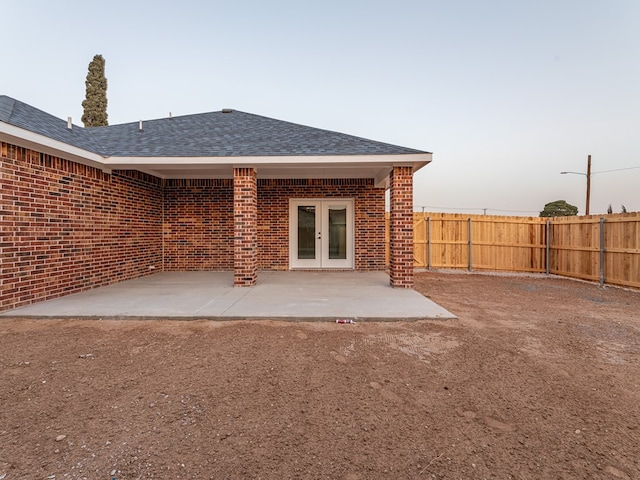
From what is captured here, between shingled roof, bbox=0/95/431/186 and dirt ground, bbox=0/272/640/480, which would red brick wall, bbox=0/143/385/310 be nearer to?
shingled roof, bbox=0/95/431/186

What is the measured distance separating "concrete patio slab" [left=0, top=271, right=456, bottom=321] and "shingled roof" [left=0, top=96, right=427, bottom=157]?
9.97 feet

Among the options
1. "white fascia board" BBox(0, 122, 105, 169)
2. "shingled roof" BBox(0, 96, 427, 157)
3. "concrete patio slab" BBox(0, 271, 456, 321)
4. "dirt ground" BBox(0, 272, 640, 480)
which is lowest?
"dirt ground" BBox(0, 272, 640, 480)

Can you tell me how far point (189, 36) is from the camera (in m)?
10.2

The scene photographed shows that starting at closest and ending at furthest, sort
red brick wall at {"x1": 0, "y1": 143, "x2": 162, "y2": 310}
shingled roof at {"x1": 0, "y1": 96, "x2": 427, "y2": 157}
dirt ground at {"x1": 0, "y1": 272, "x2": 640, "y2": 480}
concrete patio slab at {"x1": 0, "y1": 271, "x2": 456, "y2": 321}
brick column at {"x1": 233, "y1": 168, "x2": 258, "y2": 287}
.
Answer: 1. dirt ground at {"x1": 0, "y1": 272, "x2": 640, "y2": 480}
2. concrete patio slab at {"x1": 0, "y1": 271, "x2": 456, "y2": 321}
3. red brick wall at {"x1": 0, "y1": 143, "x2": 162, "y2": 310}
4. shingled roof at {"x1": 0, "y1": 96, "x2": 427, "y2": 157}
5. brick column at {"x1": 233, "y1": 168, "x2": 258, "y2": 287}

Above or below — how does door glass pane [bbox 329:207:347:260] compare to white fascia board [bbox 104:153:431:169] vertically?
below

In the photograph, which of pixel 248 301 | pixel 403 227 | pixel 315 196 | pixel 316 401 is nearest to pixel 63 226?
pixel 248 301

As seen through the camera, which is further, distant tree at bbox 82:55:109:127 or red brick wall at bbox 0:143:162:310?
distant tree at bbox 82:55:109:127

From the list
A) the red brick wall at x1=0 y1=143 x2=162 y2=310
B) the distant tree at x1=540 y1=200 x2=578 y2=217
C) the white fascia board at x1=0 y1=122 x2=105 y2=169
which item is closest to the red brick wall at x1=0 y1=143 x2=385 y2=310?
the red brick wall at x1=0 y1=143 x2=162 y2=310

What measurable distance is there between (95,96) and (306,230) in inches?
800

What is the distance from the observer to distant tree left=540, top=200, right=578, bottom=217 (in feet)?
84.6

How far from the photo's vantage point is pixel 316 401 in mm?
2322

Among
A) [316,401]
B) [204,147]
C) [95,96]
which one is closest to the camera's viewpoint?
[316,401]

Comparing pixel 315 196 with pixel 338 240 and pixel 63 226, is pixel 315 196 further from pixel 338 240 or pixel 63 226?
pixel 63 226

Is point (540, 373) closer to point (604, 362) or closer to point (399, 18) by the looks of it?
point (604, 362)
